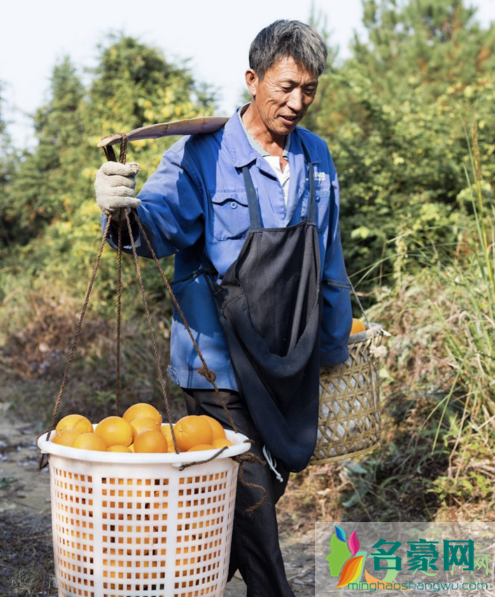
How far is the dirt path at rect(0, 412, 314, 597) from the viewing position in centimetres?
299

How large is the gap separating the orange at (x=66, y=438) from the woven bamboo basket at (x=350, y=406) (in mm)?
1041

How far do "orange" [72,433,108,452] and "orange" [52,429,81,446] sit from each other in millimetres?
32

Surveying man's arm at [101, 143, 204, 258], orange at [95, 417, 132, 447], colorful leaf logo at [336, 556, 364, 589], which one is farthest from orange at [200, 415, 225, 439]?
colorful leaf logo at [336, 556, 364, 589]

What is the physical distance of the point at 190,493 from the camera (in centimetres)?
200

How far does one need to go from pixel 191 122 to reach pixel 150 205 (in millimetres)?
367

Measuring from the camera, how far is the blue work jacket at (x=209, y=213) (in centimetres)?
249

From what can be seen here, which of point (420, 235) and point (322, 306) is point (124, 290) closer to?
point (420, 235)

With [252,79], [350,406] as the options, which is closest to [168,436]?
[350,406]

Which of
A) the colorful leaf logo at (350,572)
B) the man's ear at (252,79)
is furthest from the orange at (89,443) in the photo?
the colorful leaf logo at (350,572)

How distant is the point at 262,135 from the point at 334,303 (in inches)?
25.9

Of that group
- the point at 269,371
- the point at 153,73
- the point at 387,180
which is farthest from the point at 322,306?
the point at 153,73

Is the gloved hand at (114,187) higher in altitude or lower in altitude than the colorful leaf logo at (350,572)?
higher

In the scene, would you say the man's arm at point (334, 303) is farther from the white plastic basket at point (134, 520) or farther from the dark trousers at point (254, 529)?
the white plastic basket at point (134, 520)

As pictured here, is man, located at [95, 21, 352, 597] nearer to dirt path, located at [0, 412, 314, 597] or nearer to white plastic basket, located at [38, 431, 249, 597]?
white plastic basket, located at [38, 431, 249, 597]
